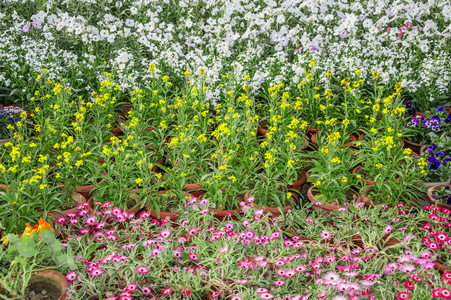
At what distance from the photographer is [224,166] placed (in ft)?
10.5

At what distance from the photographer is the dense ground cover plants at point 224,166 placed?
2355mm

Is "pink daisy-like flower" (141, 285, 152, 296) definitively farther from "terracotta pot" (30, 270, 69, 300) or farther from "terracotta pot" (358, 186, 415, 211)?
"terracotta pot" (358, 186, 415, 211)

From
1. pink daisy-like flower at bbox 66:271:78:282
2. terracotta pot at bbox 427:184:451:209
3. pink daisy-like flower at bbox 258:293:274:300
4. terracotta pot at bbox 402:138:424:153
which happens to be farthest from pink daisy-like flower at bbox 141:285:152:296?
terracotta pot at bbox 402:138:424:153

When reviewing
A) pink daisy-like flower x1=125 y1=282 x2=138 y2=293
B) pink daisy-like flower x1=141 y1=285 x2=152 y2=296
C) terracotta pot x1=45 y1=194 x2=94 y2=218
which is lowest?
terracotta pot x1=45 y1=194 x2=94 y2=218

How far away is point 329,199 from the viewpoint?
11.2 ft

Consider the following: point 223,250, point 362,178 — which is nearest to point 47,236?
point 223,250

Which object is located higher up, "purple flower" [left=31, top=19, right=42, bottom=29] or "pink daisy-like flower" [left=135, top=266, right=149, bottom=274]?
"purple flower" [left=31, top=19, right=42, bottom=29]

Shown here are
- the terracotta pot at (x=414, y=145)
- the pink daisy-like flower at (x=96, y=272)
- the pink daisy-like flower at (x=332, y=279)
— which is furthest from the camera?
the terracotta pot at (x=414, y=145)

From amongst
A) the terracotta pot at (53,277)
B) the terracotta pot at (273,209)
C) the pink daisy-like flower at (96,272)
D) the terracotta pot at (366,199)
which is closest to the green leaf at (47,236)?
the terracotta pot at (53,277)

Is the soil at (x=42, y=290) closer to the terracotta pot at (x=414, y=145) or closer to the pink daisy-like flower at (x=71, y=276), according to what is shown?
the pink daisy-like flower at (x=71, y=276)

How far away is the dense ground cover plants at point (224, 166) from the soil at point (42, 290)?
7 centimetres

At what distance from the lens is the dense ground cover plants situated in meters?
2.36

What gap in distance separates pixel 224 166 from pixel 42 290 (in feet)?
4.82

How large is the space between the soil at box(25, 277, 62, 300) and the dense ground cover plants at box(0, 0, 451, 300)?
0.22 ft
